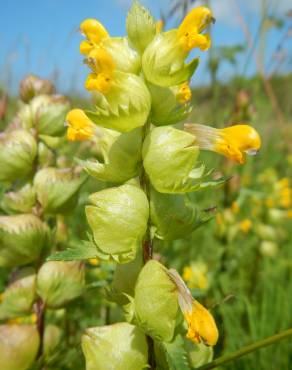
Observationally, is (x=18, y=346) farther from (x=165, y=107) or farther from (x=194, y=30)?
(x=194, y=30)

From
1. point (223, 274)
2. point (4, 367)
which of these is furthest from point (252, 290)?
point (4, 367)

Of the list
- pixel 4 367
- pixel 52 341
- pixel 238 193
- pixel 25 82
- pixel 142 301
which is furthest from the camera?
pixel 238 193

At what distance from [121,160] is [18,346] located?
417 millimetres

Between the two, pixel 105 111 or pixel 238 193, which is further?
pixel 238 193

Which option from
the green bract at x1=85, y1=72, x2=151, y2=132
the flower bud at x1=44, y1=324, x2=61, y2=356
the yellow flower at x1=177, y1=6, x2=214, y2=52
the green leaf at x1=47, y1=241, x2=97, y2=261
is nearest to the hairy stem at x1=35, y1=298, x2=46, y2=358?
the flower bud at x1=44, y1=324, x2=61, y2=356

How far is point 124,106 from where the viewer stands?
26.7 inches

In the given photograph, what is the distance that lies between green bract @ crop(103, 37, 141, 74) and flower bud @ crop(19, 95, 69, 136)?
32 cm

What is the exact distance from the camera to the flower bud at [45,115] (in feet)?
3.39

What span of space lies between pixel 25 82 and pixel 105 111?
522 mm

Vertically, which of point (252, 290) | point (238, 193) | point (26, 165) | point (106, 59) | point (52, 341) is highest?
point (106, 59)

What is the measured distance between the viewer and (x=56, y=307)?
0.94m

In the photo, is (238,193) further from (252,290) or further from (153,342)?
(153,342)

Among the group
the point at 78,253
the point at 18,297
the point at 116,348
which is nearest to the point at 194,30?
the point at 78,253

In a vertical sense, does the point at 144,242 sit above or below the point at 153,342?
above
